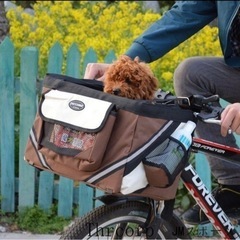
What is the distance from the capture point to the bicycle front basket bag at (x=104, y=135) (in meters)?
2.22

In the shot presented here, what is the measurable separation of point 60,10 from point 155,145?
4.59m

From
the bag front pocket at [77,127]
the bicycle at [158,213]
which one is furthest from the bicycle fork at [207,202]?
the bag front pocket at [77,127]

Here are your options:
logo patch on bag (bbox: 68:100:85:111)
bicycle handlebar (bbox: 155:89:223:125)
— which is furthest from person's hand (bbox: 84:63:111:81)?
logo patch on bag (bbox: 68:100:85:111)

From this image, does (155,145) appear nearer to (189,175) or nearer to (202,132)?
(189,175)

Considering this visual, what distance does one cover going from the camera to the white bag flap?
87.7 inches

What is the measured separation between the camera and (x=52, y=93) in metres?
2.38

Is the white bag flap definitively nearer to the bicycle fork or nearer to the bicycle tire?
the bicycle tire

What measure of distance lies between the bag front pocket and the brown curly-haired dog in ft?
0.35

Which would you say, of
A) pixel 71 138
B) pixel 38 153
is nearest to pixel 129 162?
pixel 71 138

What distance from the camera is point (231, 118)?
2365mm

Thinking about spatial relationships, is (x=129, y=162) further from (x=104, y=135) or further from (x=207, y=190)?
(x=207, y=190)

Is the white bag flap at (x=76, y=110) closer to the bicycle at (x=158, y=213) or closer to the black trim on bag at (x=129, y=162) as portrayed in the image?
the black trim on bag at (x=129, y=162)

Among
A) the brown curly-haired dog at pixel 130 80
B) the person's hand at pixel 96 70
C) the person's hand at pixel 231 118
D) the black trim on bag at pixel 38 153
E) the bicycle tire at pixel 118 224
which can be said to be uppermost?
the brown curly-haired dog at pixel 130 80

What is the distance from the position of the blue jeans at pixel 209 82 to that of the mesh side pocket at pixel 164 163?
0.73 meters
